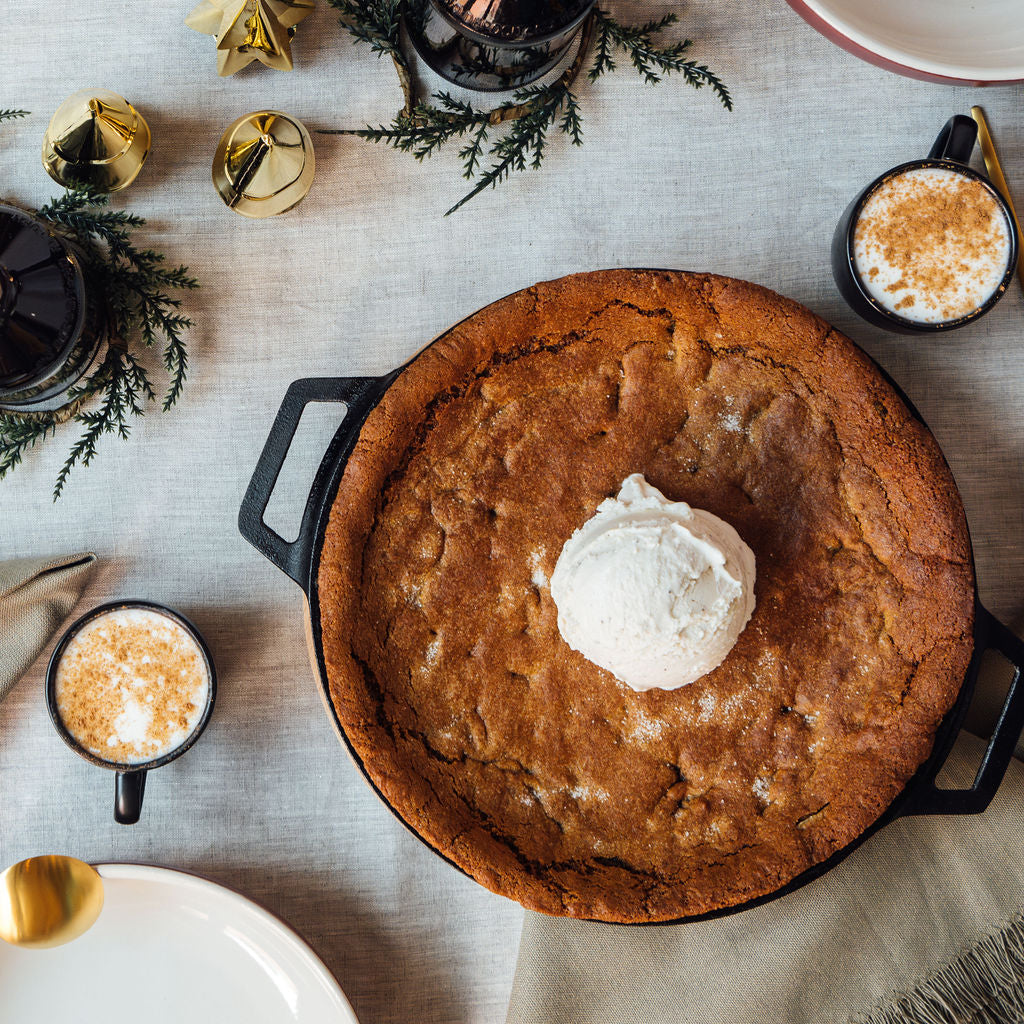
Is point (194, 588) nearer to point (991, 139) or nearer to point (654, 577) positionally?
point (654, 577)

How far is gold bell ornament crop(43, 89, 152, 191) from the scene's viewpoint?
5.07 ft

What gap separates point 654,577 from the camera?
130cm

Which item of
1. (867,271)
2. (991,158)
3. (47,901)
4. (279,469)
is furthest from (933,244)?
(47,901)

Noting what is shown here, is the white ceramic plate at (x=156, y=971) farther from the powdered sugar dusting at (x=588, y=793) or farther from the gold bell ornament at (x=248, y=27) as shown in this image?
the gold bell ornament at (x=248, y=27)

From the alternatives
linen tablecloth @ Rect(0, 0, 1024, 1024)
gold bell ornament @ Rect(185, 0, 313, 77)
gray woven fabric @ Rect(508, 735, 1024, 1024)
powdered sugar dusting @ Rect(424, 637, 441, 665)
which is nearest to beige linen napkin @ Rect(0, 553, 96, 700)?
linen tablecloth @ Rect(0, 0, 1024, 1024)

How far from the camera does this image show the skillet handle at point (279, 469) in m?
1.47

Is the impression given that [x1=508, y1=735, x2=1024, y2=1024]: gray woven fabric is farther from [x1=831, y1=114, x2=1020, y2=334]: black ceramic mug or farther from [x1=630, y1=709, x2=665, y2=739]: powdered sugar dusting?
[x1=831, y1=114, x2=1020, y2=334]: black ceramic mug

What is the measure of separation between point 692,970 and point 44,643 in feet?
4.55

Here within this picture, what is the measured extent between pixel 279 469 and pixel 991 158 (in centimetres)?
147

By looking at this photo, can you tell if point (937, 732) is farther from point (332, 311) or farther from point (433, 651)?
point (332, 311)

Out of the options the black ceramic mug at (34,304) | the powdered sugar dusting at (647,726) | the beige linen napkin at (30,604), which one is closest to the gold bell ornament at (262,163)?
the black ceramic mug at (34,304)

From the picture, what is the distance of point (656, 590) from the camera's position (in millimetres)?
1305

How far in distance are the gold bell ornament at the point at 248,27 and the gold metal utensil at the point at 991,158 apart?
4.29ft

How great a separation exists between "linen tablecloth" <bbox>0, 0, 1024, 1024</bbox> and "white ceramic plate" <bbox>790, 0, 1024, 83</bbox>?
1.05ft
